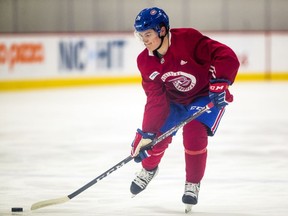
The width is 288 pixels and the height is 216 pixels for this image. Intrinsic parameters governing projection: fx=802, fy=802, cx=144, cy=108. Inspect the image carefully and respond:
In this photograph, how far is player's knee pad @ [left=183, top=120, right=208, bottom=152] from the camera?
3783 mm

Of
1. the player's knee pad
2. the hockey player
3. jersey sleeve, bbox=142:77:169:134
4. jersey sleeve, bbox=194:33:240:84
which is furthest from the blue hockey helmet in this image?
the player's knee pad

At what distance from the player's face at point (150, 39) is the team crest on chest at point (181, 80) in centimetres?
15

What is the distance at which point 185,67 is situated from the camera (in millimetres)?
3770

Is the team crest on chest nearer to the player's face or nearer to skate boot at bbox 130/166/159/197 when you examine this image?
the player's face

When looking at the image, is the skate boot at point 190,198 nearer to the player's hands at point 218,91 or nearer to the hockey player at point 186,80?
the hockey player at point 186,80

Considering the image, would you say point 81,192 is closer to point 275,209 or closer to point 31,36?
point 275,209

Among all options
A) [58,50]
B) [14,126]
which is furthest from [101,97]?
[14,126]

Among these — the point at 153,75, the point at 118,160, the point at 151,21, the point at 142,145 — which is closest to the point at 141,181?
the point at 142,145

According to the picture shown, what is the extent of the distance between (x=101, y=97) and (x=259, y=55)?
11.2 feet

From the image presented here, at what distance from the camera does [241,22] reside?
45.9ft

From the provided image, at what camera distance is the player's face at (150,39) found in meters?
3.72

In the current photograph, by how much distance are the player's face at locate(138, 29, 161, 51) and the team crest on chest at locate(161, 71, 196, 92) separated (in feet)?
0.49

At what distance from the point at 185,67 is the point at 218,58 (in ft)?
0.55

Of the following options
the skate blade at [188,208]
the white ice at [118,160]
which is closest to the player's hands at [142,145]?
the white ice at [118,160]
